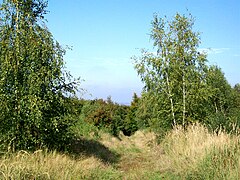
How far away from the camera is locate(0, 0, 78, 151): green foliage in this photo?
750 cm

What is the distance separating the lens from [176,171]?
7.73 m

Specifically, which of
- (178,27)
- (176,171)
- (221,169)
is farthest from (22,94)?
(178,27)

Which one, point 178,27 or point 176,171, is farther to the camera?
point 178,27

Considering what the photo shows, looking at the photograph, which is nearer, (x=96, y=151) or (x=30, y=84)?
(x=30, y=84)

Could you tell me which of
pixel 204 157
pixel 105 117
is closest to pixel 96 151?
pixel 105 117

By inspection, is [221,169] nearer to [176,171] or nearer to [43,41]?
[176,171]

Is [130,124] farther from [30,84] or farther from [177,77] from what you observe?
[30,84]

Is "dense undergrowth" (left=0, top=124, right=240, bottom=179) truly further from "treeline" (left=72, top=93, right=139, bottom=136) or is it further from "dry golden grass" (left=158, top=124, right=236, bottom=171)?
"treeline" (left=72, top=93, right=139, bottom=136)

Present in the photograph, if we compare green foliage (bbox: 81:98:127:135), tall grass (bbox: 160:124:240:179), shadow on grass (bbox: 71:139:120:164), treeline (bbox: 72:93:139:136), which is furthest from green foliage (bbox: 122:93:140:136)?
tall grass (bbox: 160:124:240:179)

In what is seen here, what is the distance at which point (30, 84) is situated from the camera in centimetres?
757

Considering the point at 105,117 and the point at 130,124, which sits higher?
the point at 105,117

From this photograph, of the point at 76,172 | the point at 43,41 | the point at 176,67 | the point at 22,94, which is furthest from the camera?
the point at 176,67

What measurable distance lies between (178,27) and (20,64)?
757 cm

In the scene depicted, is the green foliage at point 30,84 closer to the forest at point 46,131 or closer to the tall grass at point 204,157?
the forest at point 46,131
